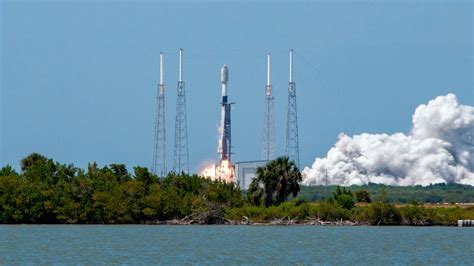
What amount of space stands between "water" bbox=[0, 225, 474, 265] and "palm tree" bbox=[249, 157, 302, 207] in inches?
215

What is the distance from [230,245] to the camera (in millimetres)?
79625

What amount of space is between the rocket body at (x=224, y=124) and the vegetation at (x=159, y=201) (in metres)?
51.6

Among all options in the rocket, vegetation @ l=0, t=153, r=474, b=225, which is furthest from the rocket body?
vegetation @ l=0, t=153, r=474, b=225

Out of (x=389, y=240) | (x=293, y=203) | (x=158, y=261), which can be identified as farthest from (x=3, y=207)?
(x=158, y=261)

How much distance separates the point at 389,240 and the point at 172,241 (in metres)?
17.7

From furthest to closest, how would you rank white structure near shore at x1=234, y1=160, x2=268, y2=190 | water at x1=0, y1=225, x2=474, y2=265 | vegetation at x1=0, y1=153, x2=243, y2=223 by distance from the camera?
white structure near shore at x1=234, y1=160, x2=268, y2=190, vegetation at x1=0, y1=153, x2=243, y2=223, water at x1=0, y1=225, x2=474, y2=265

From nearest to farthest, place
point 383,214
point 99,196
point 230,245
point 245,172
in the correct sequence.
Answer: point 230,245 < point 99,196 < point 383,214 < point 245,172

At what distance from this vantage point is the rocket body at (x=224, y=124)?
572 ft

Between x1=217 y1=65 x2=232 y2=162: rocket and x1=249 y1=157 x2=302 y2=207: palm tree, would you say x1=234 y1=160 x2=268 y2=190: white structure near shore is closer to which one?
x1=217 y1=65 x2=232 y2=162: rocket

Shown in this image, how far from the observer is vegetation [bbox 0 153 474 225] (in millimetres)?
112312

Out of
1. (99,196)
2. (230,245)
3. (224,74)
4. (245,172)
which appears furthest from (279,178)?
(224,74)

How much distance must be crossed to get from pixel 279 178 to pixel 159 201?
40.7 feet

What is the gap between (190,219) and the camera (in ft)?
387

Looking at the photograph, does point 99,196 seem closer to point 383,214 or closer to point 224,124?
point 383,214
